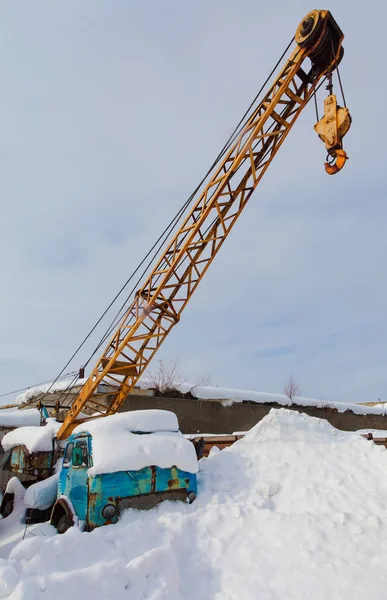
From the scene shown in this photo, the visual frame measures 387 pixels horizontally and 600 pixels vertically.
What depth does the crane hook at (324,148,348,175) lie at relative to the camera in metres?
12.0

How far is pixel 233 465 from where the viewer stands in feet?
30.2

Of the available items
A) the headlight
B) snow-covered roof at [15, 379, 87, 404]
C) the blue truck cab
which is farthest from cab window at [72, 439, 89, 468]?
snow-covered roof at [15, 379, 87, 404]

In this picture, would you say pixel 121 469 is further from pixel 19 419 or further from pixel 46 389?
pixel 46 389

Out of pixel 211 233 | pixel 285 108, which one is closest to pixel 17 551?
pixel 211 233

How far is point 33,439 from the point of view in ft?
39.5

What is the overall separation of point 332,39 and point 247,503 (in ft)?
44.9

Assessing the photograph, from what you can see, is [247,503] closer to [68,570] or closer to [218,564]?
[218,564]

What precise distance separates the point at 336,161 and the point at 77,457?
10.5 metres

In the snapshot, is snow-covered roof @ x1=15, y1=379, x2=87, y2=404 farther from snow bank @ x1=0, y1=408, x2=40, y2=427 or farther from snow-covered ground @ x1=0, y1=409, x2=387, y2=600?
snow-covered ground @ x1=0, y1=409, x2=387, y2=600

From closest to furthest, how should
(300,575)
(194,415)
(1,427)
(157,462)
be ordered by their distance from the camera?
(300,575) → (157,462) → (1,427) → (194,415)

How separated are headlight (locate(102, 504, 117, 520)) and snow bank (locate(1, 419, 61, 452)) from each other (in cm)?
593

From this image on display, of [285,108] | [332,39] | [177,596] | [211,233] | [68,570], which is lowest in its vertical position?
[177,596]

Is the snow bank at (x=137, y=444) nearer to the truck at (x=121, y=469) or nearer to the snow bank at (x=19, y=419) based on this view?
the truck at (x=121, y=469)

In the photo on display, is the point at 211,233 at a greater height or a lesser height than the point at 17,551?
greater
